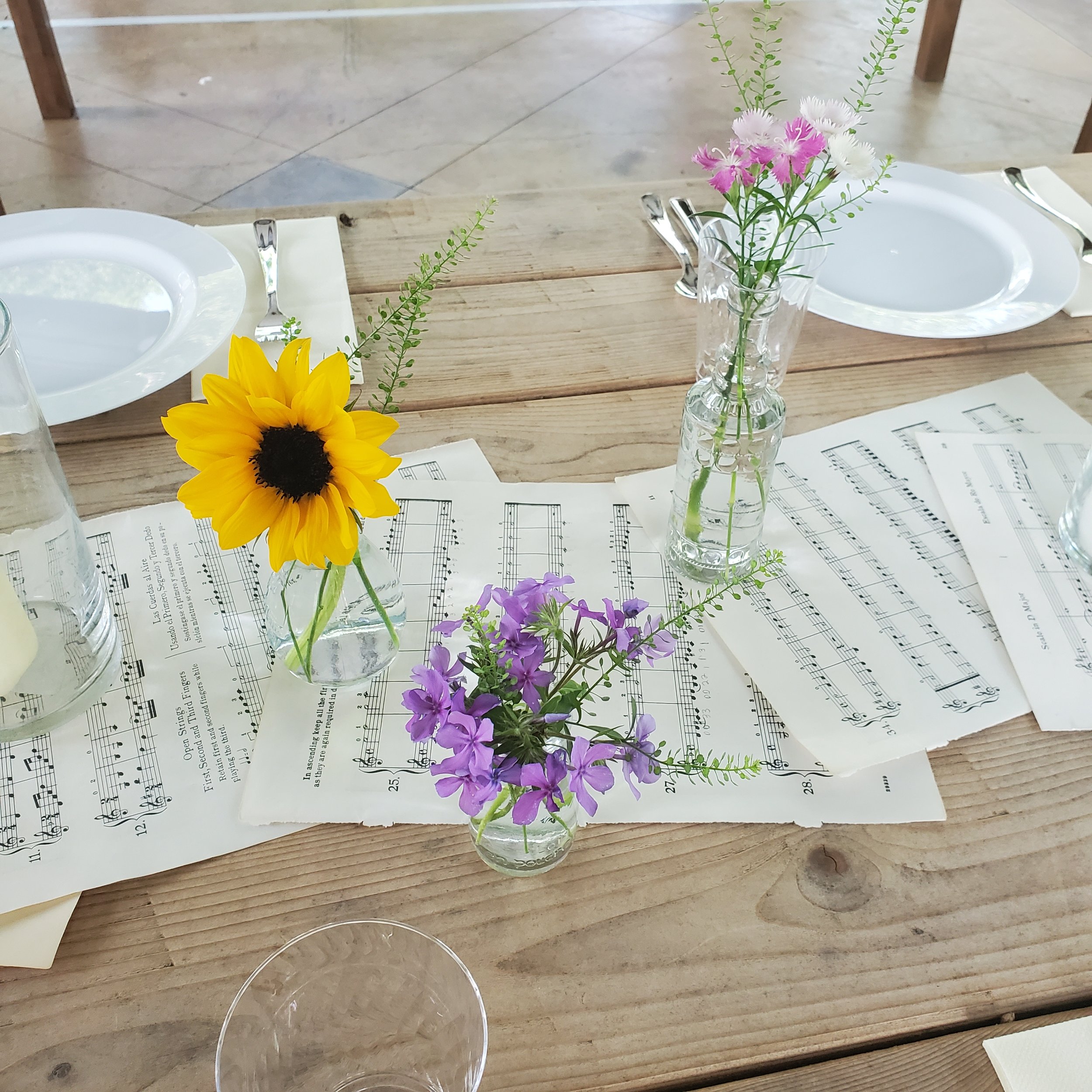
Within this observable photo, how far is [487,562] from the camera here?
2.47 feet

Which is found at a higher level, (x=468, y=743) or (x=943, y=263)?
(x=943, y=263)

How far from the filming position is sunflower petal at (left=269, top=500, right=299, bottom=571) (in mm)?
510

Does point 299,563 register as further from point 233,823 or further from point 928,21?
point 928,21

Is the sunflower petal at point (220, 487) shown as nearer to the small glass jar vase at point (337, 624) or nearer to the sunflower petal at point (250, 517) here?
the sunflower petal at point (250, 517)

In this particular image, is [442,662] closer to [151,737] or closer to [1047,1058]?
[151,737]

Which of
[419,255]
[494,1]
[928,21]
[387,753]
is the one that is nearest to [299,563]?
[387,753]

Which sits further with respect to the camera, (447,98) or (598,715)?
(447,98)

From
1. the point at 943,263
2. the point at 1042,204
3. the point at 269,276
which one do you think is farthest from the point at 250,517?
the point at 1042,204

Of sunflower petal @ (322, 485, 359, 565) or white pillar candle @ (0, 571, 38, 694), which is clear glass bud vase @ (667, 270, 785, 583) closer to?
sunflower petal @ (322, 485, 359, 565)

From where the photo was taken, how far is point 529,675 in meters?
0.48

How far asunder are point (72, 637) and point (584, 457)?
417 mm

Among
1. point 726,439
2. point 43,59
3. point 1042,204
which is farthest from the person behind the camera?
point 43,59

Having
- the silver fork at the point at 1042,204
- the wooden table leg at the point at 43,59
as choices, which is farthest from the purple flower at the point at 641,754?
the wooden table leg at the point at 43,59

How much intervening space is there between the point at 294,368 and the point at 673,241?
2.18ft
